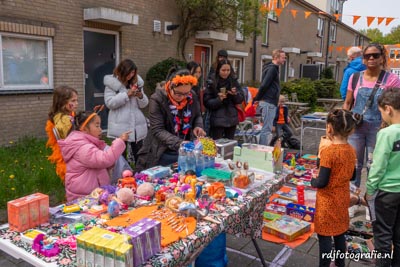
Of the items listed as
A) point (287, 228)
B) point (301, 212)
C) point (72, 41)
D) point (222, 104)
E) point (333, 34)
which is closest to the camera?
point (287, 228)

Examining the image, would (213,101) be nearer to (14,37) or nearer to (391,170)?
(391,170)

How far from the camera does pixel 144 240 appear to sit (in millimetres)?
1553

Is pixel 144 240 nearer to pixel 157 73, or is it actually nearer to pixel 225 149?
pixel 225 149

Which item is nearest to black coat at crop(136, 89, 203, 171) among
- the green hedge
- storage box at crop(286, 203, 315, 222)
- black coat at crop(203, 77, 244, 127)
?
storage box at crop(286, 203, 315, 222)

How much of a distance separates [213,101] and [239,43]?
10.5 m

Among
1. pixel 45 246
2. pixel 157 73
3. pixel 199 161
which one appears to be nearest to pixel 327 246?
pixel 199 161

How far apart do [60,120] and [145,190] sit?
161 centimetres

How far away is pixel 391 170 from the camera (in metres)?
2.68

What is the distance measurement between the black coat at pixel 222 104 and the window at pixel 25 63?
13.1ft

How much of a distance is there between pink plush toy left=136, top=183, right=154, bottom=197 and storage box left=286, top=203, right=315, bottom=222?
2240 millimetres

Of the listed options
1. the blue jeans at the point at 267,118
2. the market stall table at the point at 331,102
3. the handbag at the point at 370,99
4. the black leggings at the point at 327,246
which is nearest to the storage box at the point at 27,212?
the black leggings at the point at 327,246

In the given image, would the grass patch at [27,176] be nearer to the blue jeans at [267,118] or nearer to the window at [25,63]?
the window at [25,63]

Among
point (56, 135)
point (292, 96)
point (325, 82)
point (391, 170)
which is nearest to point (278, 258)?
point (391, 170)

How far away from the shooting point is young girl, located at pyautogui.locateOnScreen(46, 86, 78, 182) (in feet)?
11.2
